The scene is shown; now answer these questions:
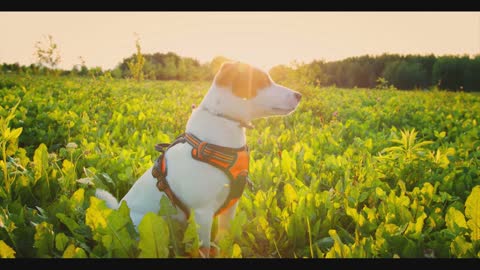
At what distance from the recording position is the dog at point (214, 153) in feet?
7.52

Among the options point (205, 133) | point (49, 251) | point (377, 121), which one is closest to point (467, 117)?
point (377, 121)

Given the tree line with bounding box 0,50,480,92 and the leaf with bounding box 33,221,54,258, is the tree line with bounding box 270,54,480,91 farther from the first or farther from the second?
the leaf with bounding box 33,221,54,258

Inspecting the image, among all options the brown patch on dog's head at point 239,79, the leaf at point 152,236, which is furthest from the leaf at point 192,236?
the brown patch on dog's head at point 239,79

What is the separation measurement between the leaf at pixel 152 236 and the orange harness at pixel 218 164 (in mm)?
318

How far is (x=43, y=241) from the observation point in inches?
90.1

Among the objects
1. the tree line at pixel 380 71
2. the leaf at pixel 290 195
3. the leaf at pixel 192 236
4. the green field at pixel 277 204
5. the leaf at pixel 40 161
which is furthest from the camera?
the tree line at pixel 380 71

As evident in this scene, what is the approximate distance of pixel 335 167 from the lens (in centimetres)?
384

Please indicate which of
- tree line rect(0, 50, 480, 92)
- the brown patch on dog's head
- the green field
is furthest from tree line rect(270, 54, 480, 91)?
the brown patch on dog's head

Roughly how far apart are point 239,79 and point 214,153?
0.47 m

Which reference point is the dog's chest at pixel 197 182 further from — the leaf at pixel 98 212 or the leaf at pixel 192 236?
the leaf at pixel 98 212

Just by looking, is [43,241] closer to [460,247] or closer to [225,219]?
[225,219]

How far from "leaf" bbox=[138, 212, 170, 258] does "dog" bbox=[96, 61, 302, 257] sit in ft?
0.88
